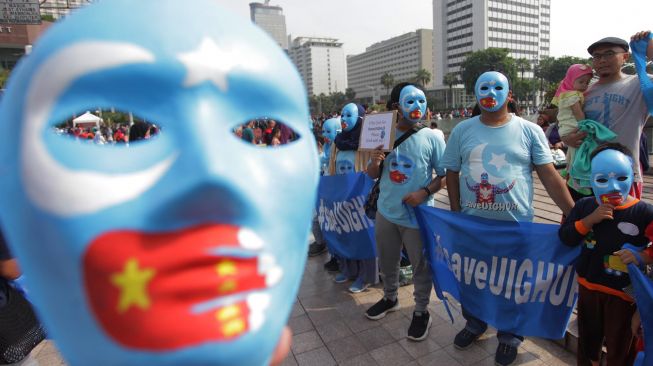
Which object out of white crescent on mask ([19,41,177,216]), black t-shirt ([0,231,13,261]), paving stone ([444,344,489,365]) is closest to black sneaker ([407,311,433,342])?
paving stone ([444,344,489,365])

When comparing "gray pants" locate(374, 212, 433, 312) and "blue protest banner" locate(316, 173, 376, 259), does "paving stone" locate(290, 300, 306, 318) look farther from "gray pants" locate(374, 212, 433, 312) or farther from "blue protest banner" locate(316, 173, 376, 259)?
"gray pants" locate(374, 212, 433, 312)

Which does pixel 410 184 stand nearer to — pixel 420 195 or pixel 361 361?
pixel 420 195

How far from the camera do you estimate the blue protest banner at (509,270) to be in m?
2.76

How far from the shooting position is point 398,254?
3.68 meters

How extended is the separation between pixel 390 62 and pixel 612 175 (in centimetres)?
14088

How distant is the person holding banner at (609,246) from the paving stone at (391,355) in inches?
50.7

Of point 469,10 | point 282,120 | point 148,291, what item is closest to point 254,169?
point 282,120

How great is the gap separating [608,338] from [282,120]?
8.50 ft

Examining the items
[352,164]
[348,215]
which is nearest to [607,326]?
[348,215]

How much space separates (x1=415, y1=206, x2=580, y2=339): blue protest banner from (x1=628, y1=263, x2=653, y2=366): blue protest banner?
0.51 meters

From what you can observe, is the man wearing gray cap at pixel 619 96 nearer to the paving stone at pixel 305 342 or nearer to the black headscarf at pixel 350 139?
the black headscarf at pixel 350 139

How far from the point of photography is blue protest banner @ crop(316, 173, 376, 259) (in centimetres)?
431

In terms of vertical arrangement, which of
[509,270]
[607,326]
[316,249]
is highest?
[509,270]

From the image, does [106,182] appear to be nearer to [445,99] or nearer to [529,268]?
[529,268]
